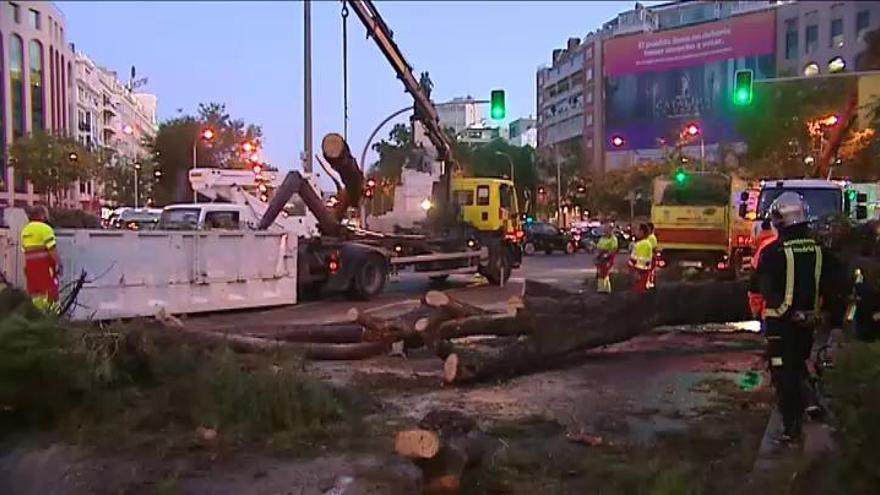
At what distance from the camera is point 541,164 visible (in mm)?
109188

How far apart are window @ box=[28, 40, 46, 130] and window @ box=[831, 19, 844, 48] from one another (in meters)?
60.4

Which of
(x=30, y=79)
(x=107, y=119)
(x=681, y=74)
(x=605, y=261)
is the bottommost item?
(x=605, y=261)

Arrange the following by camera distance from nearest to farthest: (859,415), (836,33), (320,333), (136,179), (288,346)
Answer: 1. (859,415)
2. (288,346)
3. (320,333)
4. (136,179)
5. (836,33)

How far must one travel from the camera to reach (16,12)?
140 feet

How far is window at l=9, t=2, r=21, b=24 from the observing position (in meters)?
38.7

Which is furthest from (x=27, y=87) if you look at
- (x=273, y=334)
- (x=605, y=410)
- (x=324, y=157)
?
(x=605, y=410)

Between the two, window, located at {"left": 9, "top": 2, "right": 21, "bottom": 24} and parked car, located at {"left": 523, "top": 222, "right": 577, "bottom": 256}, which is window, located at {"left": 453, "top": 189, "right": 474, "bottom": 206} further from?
parked car, located at {"left": 523, "top": 222, "right": 577, "bottom": 256}

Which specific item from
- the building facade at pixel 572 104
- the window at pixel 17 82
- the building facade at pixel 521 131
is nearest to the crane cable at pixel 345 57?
the window at pixel 17 82

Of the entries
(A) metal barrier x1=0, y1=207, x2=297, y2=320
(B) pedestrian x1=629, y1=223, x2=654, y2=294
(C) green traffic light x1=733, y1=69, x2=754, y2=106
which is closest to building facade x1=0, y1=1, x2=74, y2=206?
(C) green traffic light x1=733, y1=69, x2=754, y2=106

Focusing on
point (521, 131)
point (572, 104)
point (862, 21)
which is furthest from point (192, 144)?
point (521, 131)

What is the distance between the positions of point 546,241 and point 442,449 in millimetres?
45285

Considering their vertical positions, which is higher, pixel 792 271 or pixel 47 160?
pixel 47 160

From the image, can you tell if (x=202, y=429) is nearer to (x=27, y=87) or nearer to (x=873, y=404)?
(x=873, y=404)

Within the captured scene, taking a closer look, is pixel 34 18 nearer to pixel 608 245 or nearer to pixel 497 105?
pixel 497 105
